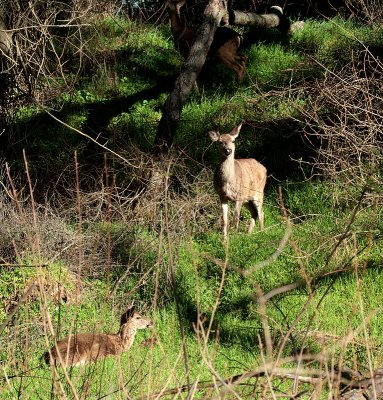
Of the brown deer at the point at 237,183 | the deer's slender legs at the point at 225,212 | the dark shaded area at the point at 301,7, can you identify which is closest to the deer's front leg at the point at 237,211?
the brown deer at the point at 237,183

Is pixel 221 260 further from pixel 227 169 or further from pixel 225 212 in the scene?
pixel 227 169

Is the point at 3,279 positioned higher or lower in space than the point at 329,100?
lower

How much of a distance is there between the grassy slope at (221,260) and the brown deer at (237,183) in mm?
270

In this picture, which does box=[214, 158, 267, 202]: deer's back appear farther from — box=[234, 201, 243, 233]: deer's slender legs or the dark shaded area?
the dark shaded area

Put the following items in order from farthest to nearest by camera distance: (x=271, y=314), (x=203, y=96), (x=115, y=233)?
1. (x=203, y=96)
2. (x=115, y=233)
3. (x=271, y=314)

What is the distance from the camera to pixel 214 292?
1179cm

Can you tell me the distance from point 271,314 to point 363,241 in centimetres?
232

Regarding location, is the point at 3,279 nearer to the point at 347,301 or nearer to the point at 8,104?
the point at 347,301

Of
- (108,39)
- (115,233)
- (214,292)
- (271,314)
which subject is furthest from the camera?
(108,39)

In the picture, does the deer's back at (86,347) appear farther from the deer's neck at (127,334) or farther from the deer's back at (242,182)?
the deer's back at (242,182)

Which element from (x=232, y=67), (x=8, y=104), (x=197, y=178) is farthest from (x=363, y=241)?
(x=232, y=67)

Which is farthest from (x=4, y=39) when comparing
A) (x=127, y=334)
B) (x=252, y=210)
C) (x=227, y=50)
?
(x=227, y=50)

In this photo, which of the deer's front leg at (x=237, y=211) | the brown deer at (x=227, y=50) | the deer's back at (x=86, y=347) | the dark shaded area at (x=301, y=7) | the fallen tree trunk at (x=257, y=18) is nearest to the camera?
the deer's back at (x=86, y=347)

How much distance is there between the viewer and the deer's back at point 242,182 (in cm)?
1395
